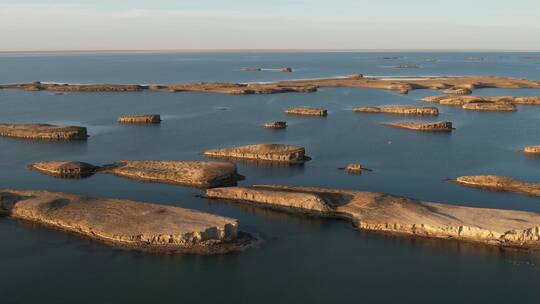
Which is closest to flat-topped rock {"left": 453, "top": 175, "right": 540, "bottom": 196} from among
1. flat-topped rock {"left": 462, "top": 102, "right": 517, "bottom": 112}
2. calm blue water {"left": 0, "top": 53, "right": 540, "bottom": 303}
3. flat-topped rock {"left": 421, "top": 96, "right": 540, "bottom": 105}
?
calm blue water {"left": 0, "top": 53, "right": 540, "bottom": 303}

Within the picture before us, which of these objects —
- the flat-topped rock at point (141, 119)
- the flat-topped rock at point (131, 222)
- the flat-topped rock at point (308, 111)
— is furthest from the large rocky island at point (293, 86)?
the flat-topped rock at point (131, 222)

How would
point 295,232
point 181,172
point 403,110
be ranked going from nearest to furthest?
1. point 295,232
2. point 181,172
3. point 403,110

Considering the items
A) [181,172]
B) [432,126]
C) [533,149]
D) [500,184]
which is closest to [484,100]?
[432,126]

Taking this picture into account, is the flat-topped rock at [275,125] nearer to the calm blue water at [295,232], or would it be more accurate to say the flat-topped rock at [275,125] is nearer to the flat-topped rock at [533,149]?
the calm blue water at [295,232]

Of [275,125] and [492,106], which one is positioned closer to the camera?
[275,125]

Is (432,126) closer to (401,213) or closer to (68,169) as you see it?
(401,213)

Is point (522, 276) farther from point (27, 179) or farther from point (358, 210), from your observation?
point (27, 179)
